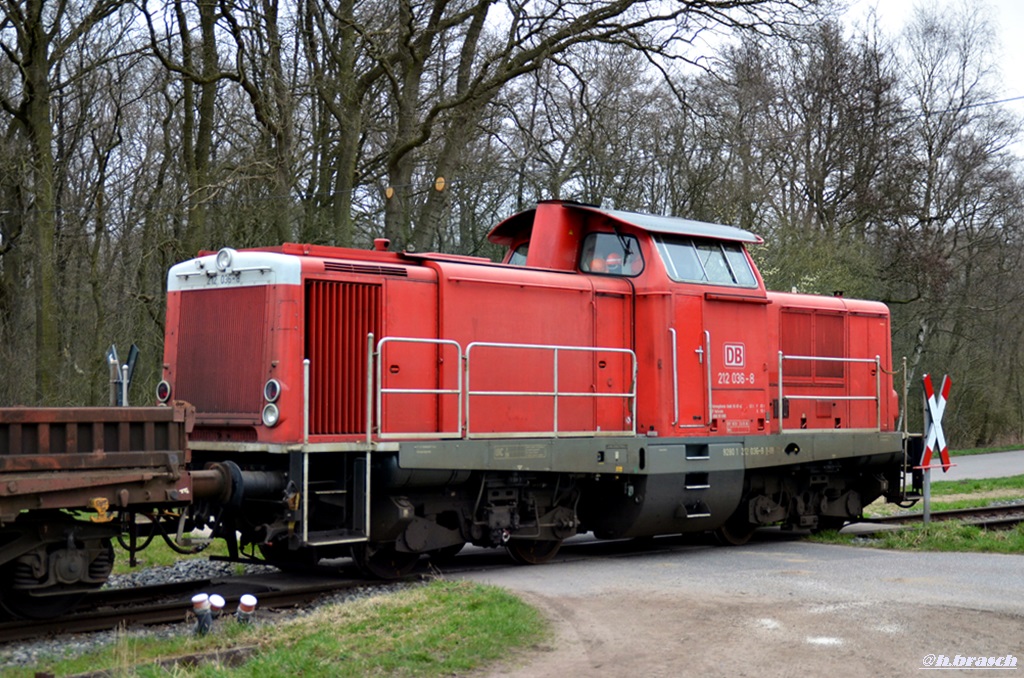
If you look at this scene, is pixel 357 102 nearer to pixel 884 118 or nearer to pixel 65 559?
pixel 65 559

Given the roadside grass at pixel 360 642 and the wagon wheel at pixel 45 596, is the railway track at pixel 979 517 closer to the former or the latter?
the roadside grass at pixel 360 642

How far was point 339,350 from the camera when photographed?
34.4 feet

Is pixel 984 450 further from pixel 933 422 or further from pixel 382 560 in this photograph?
pixel 382 560

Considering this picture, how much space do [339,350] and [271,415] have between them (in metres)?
0.94

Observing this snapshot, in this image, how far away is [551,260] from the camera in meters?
12.9

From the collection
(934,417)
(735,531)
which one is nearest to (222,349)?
(735,531)

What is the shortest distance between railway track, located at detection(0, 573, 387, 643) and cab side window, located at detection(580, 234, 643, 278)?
15.3 ft

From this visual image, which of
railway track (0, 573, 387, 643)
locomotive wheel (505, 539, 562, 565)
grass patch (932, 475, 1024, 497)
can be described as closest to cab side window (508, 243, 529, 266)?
locomotive wheel (505, 539, 562, 565)

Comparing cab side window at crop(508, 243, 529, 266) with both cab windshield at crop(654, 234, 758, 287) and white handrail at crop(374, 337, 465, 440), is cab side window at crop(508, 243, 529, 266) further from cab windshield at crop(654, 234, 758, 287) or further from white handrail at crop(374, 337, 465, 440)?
white handrail at crop(374, 337, 465, 440)

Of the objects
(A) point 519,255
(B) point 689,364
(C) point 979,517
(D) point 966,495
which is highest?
(A) point 519,255

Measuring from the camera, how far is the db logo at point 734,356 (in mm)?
13148

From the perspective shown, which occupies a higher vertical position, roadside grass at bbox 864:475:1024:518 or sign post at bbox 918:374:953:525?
sign post at bbox 918:374:953:525

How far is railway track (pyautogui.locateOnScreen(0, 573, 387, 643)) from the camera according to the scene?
28.4ft

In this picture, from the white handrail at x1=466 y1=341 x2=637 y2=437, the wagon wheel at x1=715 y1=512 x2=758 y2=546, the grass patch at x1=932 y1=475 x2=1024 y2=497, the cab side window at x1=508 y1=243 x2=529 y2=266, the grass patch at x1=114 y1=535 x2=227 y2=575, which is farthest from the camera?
the grass patch at x1=932 y1=475 x2=1024 y2=497
